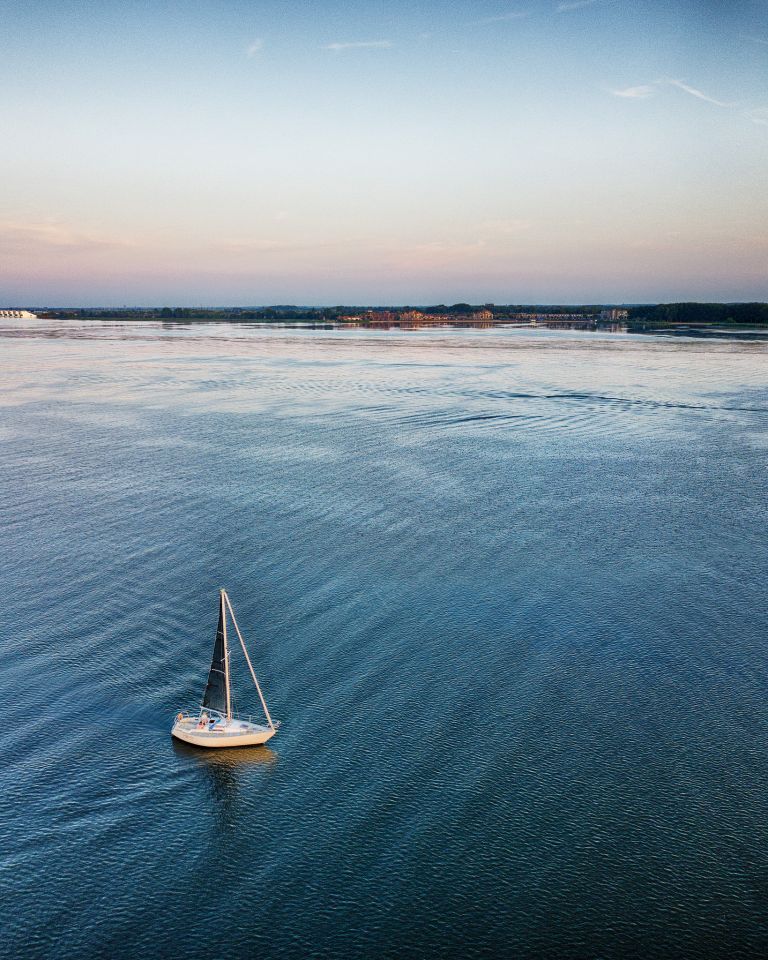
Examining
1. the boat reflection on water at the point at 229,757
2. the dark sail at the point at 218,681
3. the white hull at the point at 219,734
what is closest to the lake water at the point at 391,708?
the boat reflection on water at the point at 229,757

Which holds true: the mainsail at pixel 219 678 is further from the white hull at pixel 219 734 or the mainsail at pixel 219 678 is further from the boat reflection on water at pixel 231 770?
the boat reflection on water at pixel 231 770

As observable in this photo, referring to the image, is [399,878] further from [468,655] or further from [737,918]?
[468,655]

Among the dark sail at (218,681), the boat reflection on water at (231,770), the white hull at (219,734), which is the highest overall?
the dark sail at (218,681)

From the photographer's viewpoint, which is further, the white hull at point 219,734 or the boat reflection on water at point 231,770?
the white hull at point 219,734

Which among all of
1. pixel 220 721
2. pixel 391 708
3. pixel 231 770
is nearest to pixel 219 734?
pixel 220 721

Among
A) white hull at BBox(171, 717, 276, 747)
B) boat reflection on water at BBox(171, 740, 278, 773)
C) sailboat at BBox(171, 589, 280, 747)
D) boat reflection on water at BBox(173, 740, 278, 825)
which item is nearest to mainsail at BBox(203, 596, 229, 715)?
sailboat at BBox(171, 589, 280, 747)

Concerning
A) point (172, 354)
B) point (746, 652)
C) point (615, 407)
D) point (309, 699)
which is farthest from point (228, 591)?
point (172, 354)

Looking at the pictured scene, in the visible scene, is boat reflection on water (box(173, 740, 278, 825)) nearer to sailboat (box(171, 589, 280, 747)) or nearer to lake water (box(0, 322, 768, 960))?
lake water (box(0, 322, 768, 960))
